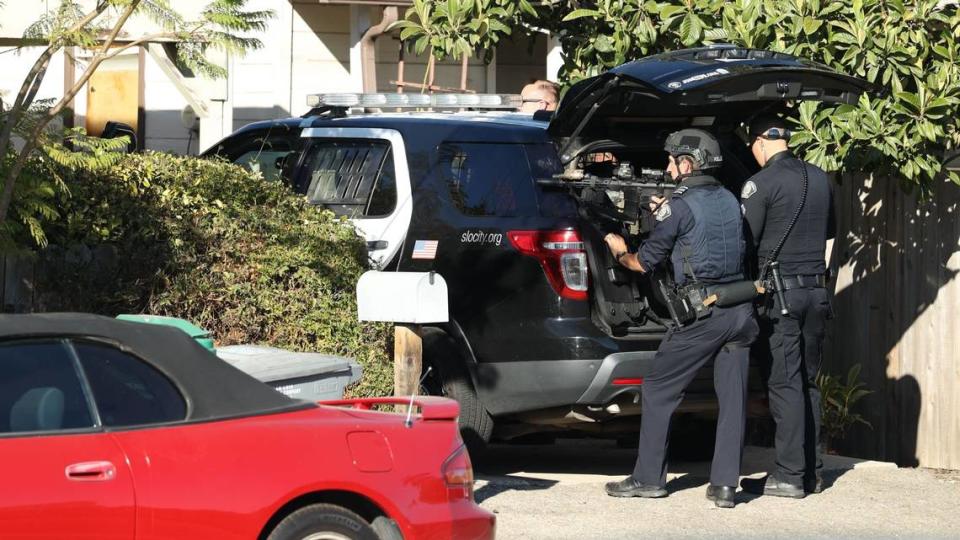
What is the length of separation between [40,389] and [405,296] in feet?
8.27

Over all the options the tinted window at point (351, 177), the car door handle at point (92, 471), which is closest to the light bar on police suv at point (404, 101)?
the tinted window at point (351, 177)

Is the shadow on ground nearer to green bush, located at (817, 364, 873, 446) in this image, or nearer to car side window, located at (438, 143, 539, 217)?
green bush, located at (817, 364, 873, 446)

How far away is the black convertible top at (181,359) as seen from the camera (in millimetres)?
5098

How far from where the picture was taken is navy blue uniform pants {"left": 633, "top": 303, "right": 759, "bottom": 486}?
7.93 m

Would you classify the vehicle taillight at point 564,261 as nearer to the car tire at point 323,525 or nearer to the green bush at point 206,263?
the green bush at point 206,263

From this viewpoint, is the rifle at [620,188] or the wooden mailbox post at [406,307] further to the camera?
the rifle at [620,188]

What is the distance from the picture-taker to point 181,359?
523 cm

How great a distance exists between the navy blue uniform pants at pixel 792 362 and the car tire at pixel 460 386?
161 cm

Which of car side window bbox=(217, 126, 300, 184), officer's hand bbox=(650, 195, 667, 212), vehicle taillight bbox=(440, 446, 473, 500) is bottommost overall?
vehicle taillight bbox=(440, 446, 473, 500)

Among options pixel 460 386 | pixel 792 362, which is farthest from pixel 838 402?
pixel 460 386

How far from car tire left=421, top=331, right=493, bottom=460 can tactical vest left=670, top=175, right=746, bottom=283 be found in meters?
1.27

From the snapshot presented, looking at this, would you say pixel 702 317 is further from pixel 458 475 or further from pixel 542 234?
pixel 458 475

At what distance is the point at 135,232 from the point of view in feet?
27.1

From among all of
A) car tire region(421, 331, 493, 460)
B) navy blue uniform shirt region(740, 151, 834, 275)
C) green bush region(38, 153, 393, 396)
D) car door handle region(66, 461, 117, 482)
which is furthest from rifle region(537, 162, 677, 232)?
car door handle region(66, 461, 117, 482)
